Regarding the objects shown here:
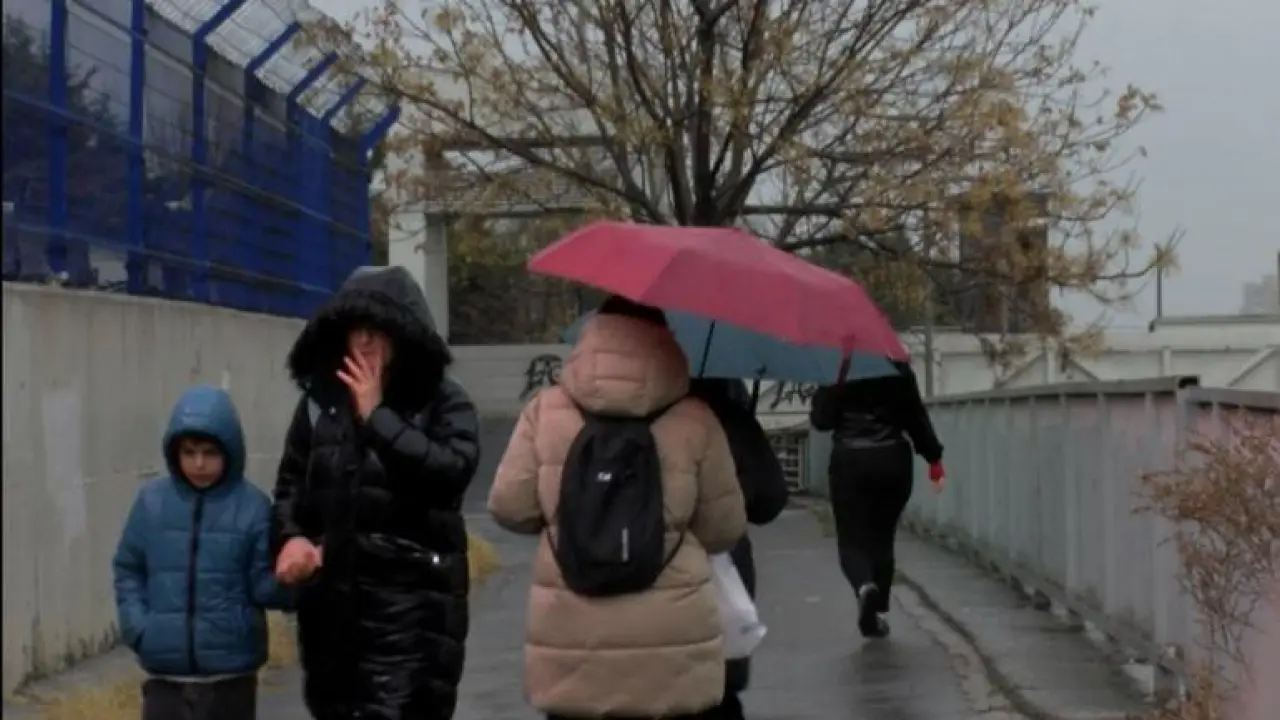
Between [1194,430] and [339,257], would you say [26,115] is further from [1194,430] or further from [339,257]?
[339,257]

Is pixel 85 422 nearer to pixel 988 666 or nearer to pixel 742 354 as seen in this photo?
pixel 742 354

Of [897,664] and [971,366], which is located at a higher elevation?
[971,366]

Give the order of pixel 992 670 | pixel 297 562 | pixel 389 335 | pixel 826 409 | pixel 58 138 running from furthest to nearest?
pixel 826 409 → pixel 992 670 → pixel 58 138 → pixel 389 335 → pixel 297 562

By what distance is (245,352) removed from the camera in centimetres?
1177

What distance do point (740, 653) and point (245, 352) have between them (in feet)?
21.6

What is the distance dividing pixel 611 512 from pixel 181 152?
640 cm

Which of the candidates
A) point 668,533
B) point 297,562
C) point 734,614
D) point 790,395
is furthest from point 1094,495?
point 790,395

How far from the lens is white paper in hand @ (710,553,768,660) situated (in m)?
5.71

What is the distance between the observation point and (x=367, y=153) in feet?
50.0

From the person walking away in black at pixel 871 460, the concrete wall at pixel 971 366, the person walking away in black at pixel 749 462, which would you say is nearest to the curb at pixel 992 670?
the person walking away in black at pixel 871 460

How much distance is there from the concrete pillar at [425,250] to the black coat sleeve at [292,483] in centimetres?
1594

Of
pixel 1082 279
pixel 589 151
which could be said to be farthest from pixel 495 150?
pixel 1082 279

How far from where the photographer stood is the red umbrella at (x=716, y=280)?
5184mm

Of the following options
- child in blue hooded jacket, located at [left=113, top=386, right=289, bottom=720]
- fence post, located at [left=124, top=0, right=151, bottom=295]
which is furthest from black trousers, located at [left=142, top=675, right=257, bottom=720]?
fence post, located at [left=124, top=0, right=151, bottom=295]
